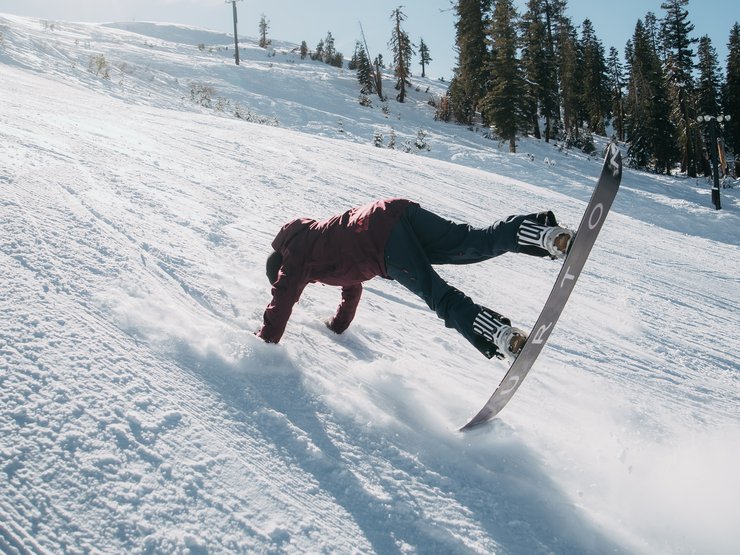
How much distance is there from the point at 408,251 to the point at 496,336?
707 mm

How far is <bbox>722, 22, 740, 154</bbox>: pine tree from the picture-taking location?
130 feet

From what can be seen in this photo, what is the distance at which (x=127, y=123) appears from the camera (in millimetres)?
9031

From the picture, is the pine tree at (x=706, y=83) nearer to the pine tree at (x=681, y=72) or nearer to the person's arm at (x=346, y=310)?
the pine tree at (x=681, y=72)

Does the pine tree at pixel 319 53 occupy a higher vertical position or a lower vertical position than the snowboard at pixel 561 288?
higher

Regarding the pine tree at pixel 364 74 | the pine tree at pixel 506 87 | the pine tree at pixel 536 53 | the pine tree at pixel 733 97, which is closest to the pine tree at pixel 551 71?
the pine tree at pixel 536 53

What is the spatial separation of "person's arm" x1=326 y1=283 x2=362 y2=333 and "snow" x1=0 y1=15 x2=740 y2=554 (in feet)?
0.28

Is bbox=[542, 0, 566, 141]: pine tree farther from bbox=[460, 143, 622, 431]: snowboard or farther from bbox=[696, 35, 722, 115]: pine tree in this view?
bbox=[460, 143, 622, 431]: snowboard

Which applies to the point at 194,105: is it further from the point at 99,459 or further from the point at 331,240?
the point at 99,459

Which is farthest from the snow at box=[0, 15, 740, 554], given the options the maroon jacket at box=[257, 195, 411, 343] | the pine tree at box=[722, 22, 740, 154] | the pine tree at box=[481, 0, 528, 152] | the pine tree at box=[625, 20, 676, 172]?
the pine tree at box=[722, 22, 740, 154]

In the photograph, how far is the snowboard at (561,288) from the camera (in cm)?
229

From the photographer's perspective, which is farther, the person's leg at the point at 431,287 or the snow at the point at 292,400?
the person's leg at the point at 431,287

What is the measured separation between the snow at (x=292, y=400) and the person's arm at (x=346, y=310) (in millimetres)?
86

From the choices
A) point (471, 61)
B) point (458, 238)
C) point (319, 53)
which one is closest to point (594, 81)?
point (471, 61)

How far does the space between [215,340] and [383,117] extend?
23.1 meters
